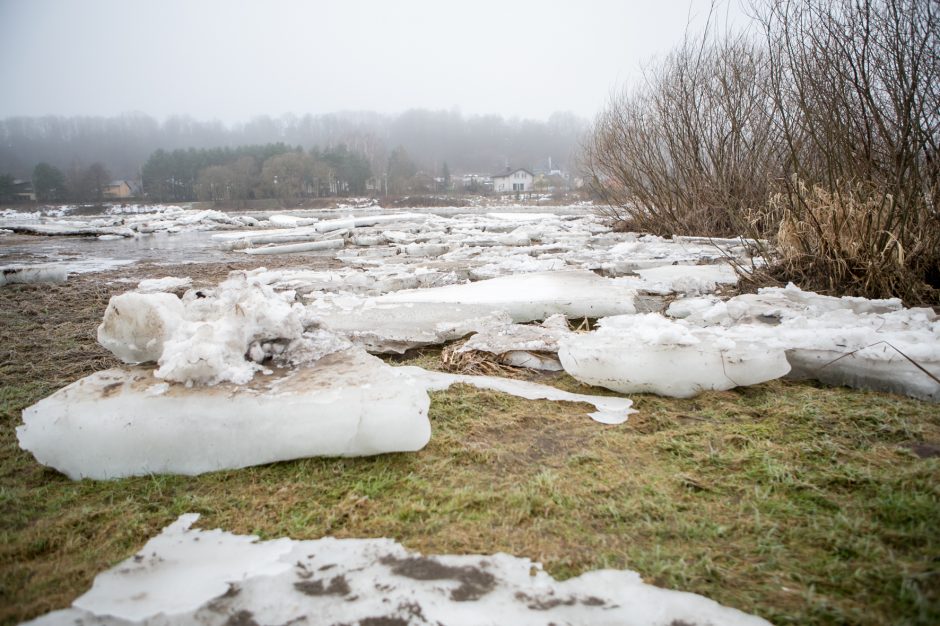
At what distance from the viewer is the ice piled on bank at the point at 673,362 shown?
2.09 meters

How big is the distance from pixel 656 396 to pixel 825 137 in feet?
9.29

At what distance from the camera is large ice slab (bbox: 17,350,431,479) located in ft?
5.30

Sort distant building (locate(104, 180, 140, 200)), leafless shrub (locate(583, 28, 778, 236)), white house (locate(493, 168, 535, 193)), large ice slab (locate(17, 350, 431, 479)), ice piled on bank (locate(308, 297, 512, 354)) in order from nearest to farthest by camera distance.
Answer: large ice slab (locate(17, 350, 431, 479)), ice piled on bank (locate(308, 297, 512, 354)), leafless shrub (locate(583, 28, 778, 236)), distant building (locate(104, 180, 140, 200)), white house (locate(493, 168, 535, 193))

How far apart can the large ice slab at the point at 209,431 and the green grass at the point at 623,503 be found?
56mm

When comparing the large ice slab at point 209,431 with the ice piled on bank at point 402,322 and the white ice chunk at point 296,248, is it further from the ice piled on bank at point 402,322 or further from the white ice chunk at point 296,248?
the white ice chunk at point 296,248

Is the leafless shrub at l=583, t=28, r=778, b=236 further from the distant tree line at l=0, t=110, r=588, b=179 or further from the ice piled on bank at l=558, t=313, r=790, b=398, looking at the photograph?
the distant tree line at l=0, t=110, r=588, b=179

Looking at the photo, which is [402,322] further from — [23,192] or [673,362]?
[23,192]

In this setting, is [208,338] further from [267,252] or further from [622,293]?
[267,252]

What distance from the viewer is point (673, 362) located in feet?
7.01

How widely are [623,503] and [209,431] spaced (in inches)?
52.9

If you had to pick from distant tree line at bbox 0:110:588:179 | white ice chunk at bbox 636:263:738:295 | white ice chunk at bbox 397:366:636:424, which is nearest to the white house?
distant tree line at bbox 0:110:588:179

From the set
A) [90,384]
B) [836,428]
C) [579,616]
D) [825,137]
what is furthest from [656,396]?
[825,137]

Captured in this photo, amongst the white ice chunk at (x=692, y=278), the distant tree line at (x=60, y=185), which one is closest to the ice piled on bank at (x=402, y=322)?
the white ice chunk at (x=692, y=278)

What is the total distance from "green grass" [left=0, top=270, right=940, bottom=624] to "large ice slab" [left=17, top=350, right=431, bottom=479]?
2.2 inches
